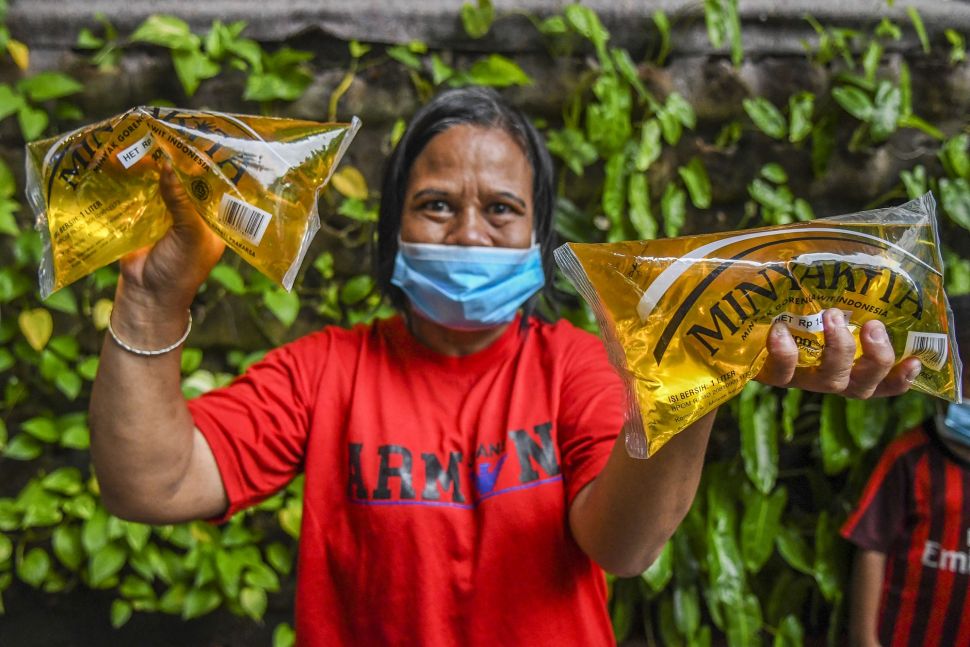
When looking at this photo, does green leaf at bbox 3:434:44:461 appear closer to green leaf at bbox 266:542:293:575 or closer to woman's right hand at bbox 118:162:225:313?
green leaf at bbox 266:542:293:575

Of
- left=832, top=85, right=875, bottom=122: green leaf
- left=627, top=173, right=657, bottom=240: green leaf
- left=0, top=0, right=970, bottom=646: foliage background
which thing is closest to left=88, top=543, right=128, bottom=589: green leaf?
left=0, top=0, right=970, bottom=646: foliage background

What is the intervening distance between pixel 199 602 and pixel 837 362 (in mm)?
1450

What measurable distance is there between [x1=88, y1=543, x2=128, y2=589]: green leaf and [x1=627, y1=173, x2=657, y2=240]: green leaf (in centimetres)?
131

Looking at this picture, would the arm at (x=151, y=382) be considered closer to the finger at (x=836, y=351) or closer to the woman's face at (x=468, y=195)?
the woman's face at (x=468, y=195)

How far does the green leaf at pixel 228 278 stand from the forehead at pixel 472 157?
642 millimetres

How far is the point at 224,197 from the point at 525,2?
3.43 feet

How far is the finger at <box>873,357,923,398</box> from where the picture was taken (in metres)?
0.58

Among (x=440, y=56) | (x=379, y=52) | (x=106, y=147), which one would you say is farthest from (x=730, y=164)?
(x=106, y=147)

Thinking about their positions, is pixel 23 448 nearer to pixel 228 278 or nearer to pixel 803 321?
pixel 228 278

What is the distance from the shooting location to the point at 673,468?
2.04 feet

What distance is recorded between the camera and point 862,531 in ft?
4.50

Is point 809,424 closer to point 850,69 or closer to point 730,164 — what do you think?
point 730,164

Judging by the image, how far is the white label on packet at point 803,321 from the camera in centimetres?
55

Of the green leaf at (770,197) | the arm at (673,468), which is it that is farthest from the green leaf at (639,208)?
the arm at (673,468)
